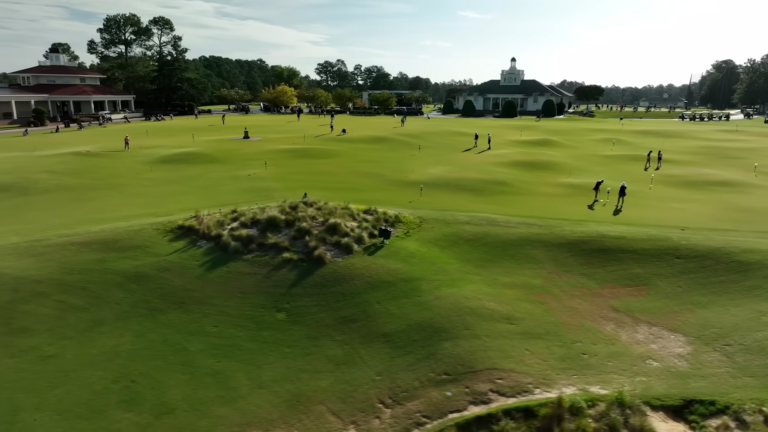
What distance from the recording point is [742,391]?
1157 cm

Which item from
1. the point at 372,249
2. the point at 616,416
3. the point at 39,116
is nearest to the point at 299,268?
the point at 372,249

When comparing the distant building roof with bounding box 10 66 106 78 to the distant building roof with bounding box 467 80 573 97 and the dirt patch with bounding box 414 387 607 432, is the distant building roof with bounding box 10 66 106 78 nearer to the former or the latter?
the distant building roof with bounding box 467 80 573 97

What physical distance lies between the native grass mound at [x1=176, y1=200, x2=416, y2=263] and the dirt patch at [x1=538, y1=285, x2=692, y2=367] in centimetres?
762

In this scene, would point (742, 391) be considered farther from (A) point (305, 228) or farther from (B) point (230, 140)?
(B) point (230, 140)

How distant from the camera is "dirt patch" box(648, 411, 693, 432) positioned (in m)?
10.6

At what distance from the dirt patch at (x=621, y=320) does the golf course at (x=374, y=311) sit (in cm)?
7

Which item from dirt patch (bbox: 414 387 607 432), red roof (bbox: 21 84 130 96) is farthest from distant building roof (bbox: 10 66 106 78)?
dirt patch (bbox: 414 387 607 432)

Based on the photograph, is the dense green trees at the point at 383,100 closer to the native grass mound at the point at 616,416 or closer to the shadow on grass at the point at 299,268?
the shadow on grass at the point at 299,268

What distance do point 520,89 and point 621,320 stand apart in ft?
387

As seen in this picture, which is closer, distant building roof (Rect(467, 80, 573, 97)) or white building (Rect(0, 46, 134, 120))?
white building (Rect(0, 46, 134, 120))

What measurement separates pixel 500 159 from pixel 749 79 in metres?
126

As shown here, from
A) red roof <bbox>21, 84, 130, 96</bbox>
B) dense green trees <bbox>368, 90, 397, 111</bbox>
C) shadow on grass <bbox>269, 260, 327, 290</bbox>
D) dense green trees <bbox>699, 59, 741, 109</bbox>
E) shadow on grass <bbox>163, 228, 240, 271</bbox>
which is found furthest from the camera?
dense green trees <bbox>699, 59, 741, 109</bbox>

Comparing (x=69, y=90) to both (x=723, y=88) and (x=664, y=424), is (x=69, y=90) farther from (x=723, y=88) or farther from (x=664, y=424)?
(x=723, y=88)

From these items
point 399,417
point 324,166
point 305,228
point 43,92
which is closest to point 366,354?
point 399,417
